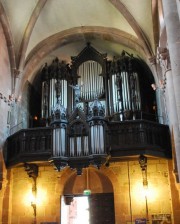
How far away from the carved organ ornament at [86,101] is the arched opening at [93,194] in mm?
2411

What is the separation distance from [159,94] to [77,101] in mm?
3465

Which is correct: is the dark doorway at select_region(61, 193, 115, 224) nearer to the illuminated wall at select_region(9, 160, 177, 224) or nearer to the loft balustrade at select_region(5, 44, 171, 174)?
the illuminated wall at select_region(9, 160, 177, 224)

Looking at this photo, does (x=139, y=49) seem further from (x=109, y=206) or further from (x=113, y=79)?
(x=109, y=206)

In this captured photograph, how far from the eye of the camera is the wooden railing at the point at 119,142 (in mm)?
12805

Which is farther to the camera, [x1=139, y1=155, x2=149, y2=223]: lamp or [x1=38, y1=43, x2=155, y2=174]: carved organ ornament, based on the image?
[x1=139, y1=155, x2=149, y2=223]: lamp

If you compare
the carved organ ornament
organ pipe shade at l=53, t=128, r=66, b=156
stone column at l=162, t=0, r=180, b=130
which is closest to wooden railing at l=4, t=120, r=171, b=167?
organ pipe shade at l=53, t=128, r=66, b=156

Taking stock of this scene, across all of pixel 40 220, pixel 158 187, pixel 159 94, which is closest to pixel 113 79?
pixel 159 94

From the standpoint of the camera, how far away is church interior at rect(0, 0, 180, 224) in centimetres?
1292

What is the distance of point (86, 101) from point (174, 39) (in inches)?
327

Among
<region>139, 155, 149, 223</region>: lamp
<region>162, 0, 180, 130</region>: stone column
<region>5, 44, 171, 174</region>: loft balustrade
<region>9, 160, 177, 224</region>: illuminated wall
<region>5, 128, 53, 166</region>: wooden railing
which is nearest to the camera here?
<region>162, 0, 180, 130</region>: stone column

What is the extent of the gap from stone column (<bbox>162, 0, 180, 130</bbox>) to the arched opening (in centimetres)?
779

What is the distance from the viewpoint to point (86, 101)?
15852 millimetres

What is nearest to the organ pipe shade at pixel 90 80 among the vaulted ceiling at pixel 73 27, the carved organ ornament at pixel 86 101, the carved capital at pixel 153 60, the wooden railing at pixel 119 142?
the carved organ ornament at pixel 86 101

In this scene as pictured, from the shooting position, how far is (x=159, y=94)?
1424 cm
